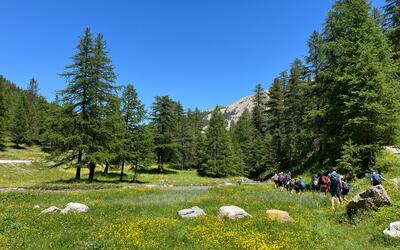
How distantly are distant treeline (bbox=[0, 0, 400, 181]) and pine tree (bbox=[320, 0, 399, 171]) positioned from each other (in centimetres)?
8

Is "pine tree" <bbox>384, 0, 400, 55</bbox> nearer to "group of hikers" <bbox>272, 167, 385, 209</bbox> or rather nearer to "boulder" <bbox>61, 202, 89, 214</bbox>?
"group of hikers" <bbox>272, 167, 385, 209</bbox>

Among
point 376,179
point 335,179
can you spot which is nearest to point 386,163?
point 376,179

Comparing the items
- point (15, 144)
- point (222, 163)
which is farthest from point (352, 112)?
point (15, 144)

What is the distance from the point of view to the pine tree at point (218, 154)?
69.6 meters

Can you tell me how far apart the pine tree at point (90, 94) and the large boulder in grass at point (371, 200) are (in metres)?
29.9

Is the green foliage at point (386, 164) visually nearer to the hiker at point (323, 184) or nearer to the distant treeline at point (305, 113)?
the distant treeline at point (305, 113)

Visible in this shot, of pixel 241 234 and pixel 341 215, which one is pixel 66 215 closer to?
pixel 241 234

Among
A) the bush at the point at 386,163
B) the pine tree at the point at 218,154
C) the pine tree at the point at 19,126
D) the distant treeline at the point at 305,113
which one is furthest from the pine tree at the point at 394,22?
the pine tree at the point at 19,126

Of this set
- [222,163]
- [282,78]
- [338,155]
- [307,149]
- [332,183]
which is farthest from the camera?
[282,78]

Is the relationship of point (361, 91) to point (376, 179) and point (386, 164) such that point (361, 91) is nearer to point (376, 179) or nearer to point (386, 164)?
point (386, 164)

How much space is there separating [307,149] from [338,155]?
16.9m

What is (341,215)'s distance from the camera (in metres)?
15.9

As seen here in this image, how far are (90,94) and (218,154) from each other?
117 ft

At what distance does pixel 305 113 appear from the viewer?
4959 centimetres
